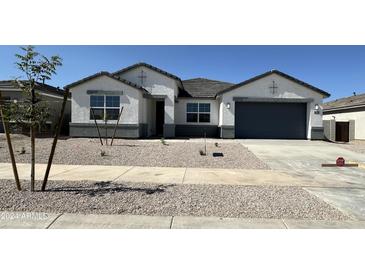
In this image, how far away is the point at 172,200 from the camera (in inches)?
203

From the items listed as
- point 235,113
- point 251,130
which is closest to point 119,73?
point 235,113

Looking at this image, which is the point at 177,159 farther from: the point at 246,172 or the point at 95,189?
the point at 95,189

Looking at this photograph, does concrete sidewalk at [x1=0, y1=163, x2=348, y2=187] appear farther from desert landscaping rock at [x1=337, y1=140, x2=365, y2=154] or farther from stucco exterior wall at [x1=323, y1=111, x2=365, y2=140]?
stucco exterior wall at [x1=323, y1=111, x2=365, y2=140]

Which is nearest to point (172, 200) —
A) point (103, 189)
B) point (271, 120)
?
point (103, 189)

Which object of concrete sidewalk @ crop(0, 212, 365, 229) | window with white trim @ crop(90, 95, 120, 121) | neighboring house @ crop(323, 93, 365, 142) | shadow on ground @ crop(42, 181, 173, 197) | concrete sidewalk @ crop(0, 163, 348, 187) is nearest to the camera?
concrete sidewalk @ crop(0, 212, 365, 229)

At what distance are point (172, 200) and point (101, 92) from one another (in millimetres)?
14705

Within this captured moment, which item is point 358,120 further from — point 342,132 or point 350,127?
point 342,132

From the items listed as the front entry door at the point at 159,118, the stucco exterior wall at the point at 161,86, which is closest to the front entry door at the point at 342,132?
the stucco exterior wall at the point at 161,86

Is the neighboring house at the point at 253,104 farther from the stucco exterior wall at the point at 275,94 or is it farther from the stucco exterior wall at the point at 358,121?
the stucco exterior wall at the point at 358,121

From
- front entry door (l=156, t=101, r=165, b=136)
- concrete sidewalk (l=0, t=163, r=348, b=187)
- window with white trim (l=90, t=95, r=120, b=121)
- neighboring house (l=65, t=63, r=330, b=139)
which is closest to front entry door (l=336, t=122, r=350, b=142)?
neighboring house (l=65, t=63, r=330, b=139)

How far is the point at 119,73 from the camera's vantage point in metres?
20.4

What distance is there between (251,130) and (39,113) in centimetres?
1736

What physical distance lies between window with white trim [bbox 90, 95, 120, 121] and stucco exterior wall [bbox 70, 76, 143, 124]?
13.2 inches

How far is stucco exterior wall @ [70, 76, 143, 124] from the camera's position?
18.2 metres
